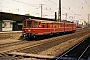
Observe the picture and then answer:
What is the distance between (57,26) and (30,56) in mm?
20367

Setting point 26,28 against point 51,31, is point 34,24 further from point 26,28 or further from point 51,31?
point 51,31

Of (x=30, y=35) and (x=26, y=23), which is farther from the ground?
(x=26, y=23)

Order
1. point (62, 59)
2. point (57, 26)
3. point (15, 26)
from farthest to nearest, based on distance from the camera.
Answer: point (15, 26)
point (57, 26)
point (62, 59)

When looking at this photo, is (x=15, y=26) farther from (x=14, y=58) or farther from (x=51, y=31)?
(x=14, y=58)

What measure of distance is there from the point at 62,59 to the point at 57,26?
21.2 meters

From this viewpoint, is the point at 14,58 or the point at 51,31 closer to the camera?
the point at 14,58

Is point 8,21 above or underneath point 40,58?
above

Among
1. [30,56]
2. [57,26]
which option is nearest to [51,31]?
[57,26]

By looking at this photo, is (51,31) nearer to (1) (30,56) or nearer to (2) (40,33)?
(2) (40,33)

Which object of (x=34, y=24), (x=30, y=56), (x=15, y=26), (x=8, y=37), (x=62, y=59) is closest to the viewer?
(x=62, y=59)

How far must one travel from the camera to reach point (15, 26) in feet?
167

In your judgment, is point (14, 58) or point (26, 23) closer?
point (14, 58)

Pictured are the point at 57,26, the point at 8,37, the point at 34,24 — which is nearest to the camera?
the point at 34,24

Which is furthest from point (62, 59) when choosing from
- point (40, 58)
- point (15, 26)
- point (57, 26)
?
point (15, 26)
